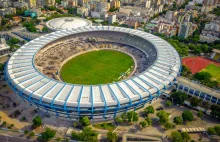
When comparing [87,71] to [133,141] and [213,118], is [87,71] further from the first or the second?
[213,118]

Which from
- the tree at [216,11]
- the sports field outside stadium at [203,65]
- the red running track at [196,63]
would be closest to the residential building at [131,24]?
the sports field outside stadium at [203,65]

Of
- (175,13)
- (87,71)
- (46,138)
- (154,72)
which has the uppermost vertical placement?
(175,13)

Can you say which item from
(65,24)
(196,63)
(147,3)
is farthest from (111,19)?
(196,63)

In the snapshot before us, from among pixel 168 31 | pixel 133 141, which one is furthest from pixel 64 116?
pixel 168 31

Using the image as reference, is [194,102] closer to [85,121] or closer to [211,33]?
[85,121]

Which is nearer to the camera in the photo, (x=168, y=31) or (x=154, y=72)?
(x=154, y=72)

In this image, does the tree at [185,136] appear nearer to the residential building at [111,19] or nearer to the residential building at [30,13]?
the residential building at [111,19]

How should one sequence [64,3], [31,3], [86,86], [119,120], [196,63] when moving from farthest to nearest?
1. [64,3]
2. [31,3]
3. [196,63]
4. [86,86]
5. [119,120]
